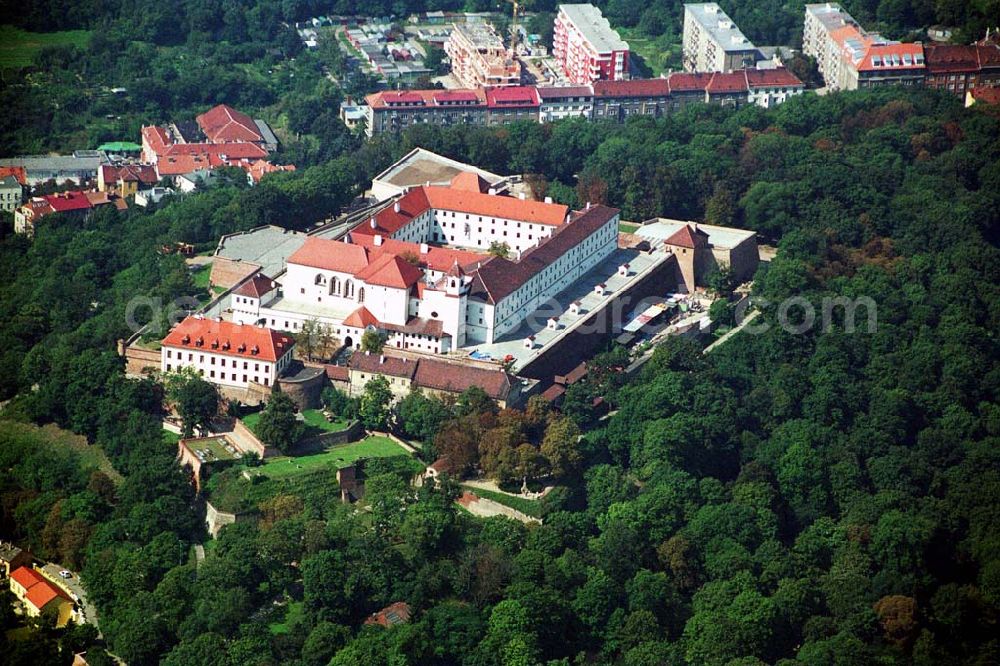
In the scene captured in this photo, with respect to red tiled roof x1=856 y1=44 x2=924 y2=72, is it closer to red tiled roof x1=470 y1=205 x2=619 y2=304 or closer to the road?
A: red tiled roof x1=470 y1=205 x2=619 y2=304

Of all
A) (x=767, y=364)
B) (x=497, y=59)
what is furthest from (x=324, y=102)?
(x=767, y=364)

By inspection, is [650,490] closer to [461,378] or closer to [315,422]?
[461,378]

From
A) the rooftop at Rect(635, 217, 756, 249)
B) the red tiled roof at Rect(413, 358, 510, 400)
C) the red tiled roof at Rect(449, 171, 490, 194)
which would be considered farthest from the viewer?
the rooftop at Rect(635, 217, 756, 249)

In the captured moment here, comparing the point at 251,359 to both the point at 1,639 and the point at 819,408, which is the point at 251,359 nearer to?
the point at 1,639

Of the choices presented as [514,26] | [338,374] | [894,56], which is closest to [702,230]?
[338,374]

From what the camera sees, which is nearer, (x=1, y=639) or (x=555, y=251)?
(x=1, y=639)

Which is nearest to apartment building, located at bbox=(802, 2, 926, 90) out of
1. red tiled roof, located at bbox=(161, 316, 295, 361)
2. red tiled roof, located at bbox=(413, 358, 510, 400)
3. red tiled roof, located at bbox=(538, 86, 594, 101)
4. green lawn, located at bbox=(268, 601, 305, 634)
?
red tiled roof, located at bbox=(538, 86, 594, 101)

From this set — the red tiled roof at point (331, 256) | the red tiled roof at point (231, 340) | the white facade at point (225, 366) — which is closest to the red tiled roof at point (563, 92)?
the red tiled roof at point (331, 256)
